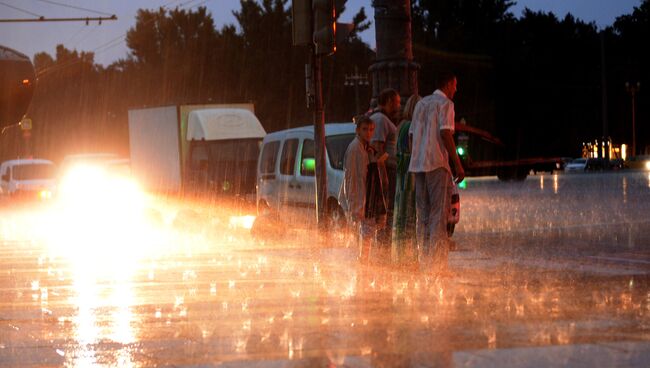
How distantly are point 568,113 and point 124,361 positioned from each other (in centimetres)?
7491

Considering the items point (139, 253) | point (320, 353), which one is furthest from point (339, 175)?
point (320, 353)

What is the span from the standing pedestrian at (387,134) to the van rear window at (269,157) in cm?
709

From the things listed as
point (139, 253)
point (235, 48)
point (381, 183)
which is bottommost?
point (139, 253)

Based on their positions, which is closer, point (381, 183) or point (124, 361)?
point (124, 361)

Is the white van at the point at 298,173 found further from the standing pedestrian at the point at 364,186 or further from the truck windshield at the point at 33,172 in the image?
the truck windshield at the point at 33,172

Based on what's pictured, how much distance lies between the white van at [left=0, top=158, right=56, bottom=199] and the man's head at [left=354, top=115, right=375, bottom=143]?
33.4 m

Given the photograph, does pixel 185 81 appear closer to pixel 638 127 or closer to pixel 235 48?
pixel 235 48

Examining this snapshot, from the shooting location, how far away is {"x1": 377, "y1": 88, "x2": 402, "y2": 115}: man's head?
12.7 meters

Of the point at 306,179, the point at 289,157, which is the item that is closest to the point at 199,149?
the point at 289,157

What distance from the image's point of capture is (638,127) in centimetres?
9538

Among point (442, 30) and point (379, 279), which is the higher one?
point (442, 30)

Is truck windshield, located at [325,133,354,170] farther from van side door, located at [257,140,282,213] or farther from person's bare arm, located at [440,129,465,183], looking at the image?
person's bare arm, located at [440,129,465,183]

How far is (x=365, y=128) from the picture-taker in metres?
12.3

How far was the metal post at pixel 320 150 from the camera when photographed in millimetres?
16094
